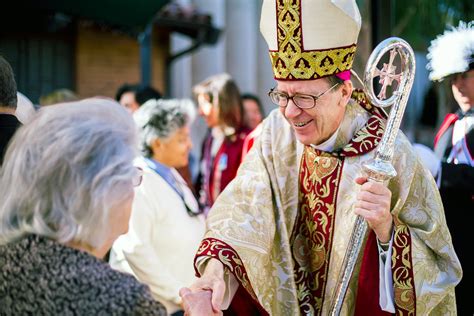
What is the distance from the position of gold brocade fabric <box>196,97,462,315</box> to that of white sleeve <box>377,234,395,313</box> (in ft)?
0.10

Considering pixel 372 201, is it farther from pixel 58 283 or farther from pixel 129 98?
pixel 129 98

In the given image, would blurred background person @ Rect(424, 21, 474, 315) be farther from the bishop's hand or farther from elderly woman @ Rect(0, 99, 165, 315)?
elderly woman @ Rect(0, 99, 165, 315)

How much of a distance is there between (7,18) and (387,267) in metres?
6.93

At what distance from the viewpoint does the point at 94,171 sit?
Answer: 2008mm

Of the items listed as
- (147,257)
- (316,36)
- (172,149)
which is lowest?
(147,257)

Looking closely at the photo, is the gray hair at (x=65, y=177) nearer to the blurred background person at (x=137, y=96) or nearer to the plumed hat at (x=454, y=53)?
the plumed hat at (x=454, y=53)

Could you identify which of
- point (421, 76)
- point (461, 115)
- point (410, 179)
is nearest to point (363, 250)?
point (410, 179)

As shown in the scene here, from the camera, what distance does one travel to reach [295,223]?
3260 millimetres

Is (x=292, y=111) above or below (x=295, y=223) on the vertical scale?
above

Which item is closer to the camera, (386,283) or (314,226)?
(386,283)

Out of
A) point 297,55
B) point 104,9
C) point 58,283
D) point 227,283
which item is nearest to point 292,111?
point 297,55

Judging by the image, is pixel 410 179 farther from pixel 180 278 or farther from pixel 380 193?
pixel 180 278

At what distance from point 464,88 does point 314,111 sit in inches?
46.0

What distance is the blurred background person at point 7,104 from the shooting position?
279cm
